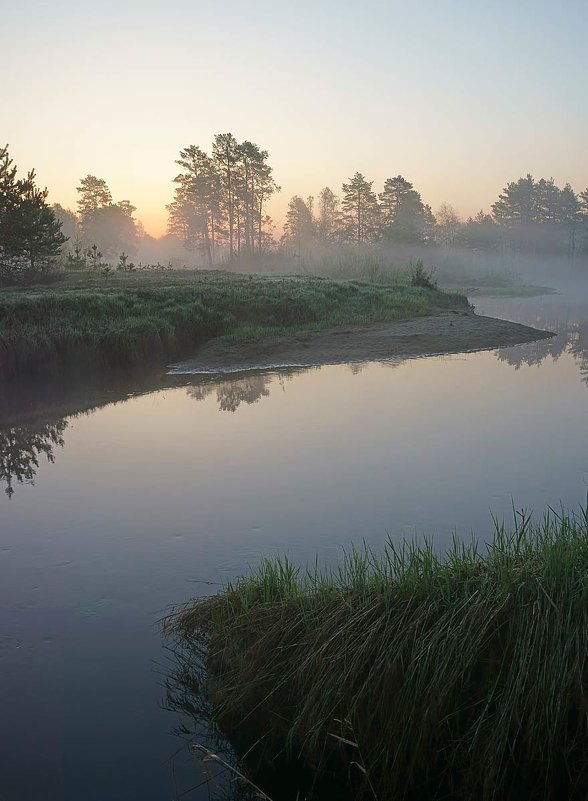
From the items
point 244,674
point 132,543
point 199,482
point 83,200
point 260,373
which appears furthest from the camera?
point 83,200

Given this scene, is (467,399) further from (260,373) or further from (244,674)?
(244,674)

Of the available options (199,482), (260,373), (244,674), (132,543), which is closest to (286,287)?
(260,373)

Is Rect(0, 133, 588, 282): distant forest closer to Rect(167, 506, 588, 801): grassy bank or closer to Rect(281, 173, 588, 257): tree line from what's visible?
Rect(281, 173, 588, 257): tree line

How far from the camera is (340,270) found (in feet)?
137

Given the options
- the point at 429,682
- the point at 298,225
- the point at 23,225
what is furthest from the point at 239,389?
the point at 298,225

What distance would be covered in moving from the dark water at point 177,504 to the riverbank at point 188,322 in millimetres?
4405

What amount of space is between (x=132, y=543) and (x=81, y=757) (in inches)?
118

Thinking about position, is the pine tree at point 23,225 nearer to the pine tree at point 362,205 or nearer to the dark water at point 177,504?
the dark water at point 177,504

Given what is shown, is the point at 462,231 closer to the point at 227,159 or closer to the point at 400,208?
the point at 400,208

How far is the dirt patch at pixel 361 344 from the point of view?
60.2 feet

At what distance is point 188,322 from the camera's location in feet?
68.8

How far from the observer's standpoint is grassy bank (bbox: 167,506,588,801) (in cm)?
327

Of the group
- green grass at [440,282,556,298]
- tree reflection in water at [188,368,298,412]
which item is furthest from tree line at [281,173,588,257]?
tree reflection in water at [188,368,298,412]

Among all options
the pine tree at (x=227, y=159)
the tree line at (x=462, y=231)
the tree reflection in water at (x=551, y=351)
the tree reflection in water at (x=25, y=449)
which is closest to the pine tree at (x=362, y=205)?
the tree line at (x=462, y=231)
